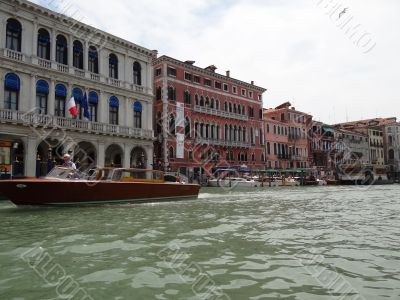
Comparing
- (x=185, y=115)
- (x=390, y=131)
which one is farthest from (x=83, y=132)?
(x=390, y=131)

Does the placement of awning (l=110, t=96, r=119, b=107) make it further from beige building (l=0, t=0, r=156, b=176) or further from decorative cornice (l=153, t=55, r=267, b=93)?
decorative cornice (l=153, t=55, r=267, b=93)

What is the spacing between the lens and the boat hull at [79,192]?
35.7 ft

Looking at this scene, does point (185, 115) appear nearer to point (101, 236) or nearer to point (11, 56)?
point (11, 56)

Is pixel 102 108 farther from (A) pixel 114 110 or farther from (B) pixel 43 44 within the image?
(B) pixel 43 44

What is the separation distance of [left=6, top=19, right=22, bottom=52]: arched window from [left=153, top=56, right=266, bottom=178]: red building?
50.1 ft

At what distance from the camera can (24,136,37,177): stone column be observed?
65.1 ft

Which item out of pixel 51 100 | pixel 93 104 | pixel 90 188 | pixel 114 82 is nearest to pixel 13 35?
pixel 51 100

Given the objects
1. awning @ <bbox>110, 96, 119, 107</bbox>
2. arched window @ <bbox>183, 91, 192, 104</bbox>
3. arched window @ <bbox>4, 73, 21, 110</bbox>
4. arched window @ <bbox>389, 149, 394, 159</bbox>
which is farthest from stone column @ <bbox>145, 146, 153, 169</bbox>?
arched window @ <bbox>389, 149, 394, 159</bbox>

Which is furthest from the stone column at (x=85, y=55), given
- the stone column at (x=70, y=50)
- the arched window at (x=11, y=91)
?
the arched window at (x=11, y=91)

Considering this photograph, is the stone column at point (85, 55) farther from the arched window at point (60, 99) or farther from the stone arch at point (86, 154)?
the stone arch at point (86, 154)

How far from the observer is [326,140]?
59469 millimetres

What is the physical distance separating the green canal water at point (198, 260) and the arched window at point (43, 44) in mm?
15515

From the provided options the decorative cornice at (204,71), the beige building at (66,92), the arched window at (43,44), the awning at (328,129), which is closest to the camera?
the beige building at (66,92)

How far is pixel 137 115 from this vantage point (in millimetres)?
26781
